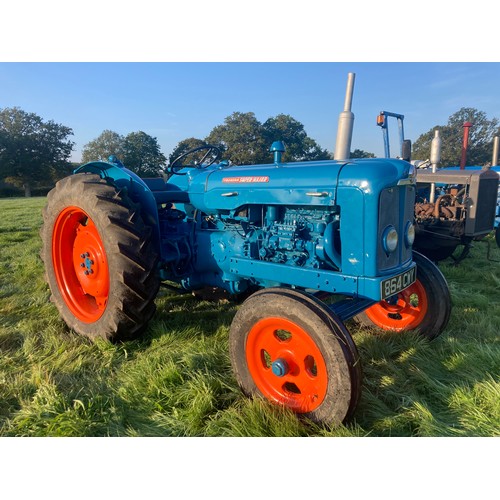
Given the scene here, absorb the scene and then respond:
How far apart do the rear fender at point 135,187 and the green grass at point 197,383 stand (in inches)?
34.2

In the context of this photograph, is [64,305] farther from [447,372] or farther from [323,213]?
[447,372]

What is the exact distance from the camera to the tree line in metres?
22.8

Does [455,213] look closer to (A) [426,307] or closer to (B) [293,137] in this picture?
(A) [426,307]

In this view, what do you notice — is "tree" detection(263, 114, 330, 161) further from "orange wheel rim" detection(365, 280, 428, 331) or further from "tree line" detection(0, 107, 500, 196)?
"orange wheel rim" detection(365, 280, 428, 331)

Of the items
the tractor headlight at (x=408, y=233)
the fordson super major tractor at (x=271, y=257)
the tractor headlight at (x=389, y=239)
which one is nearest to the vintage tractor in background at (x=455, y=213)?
the fordson super major tractor at (x=271, y=257)

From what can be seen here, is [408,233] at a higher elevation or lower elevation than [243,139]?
lower

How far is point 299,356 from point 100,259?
1.92 metres

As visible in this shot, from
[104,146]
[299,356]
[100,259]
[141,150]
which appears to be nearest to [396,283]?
[299,356]

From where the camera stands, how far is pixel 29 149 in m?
35.5

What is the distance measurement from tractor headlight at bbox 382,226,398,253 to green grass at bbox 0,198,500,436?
864mm

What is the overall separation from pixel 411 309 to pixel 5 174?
1577 inches

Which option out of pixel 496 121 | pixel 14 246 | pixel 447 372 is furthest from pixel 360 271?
pixel 496 121

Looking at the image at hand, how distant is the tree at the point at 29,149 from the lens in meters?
34.4

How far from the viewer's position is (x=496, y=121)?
30.0m
